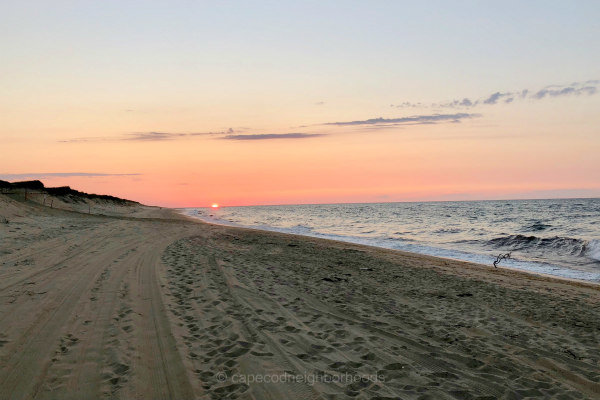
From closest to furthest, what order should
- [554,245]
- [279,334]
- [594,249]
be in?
1. [279,334]
2. [594,249]
3. [554,245]

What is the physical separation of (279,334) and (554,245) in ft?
91.0

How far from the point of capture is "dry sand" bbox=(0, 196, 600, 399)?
15.3 ft

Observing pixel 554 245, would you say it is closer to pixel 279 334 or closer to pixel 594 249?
pixel 594 249

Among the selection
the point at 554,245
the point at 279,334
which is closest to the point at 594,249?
the point at 554,245

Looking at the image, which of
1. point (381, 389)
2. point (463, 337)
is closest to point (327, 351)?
point (381, 389)

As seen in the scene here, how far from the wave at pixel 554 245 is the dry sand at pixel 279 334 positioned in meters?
14.3

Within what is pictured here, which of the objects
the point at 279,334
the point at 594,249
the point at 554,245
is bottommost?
the point at 554,245

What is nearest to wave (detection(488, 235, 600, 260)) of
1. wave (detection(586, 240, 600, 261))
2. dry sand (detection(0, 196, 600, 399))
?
wave (detection(586, 240, 600, 261))

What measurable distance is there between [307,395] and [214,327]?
2699 millimetres

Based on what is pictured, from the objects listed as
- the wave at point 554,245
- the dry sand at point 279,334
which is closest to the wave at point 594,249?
the wave at point 554,245

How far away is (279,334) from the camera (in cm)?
642

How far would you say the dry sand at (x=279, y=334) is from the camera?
4.66 m

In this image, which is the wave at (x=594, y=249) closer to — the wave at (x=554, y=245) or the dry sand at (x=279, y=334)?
the wave at (x=554, y=245)

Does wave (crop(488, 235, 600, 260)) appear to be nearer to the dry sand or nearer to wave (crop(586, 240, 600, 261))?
wave (crop(586, 240, 600, 261))
